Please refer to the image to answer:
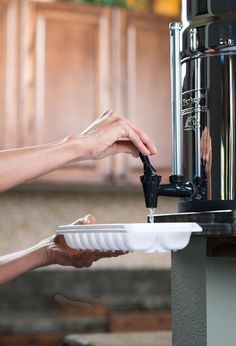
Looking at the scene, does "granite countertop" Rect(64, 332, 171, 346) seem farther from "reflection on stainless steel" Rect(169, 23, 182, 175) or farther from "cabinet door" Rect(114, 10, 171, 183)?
"cabinet door" Rect(114, 10, 171, 183)

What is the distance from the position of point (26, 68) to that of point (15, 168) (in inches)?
101

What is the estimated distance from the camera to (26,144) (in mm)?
3605

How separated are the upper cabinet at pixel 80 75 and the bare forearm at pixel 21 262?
202 cm

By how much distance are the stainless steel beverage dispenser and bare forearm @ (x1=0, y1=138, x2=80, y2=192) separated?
0.39ft

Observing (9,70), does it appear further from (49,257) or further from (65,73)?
(49,257)

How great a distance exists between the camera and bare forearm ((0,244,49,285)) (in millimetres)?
1499

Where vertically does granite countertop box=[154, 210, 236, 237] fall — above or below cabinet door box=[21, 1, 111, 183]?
below

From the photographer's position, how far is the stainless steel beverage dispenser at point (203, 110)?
3.79 feet

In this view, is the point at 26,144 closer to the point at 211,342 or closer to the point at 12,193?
the point at 12,193

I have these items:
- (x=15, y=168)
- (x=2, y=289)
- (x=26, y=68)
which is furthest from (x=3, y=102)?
(x=15, y=168)

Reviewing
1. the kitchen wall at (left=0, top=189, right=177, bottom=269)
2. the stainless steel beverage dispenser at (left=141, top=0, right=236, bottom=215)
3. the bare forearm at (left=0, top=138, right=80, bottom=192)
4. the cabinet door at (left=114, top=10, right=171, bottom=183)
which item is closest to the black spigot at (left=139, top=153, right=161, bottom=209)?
the stainless steel beverage dispenser at (left=141, top=0, right=236, bottom=215)

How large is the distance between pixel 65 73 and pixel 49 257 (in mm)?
2348

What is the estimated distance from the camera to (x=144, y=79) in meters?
3.90

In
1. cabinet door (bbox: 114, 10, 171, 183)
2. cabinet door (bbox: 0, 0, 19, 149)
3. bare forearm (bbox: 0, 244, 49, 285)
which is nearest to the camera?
bare forearm (bbox: 0, 244, 49, 285)
